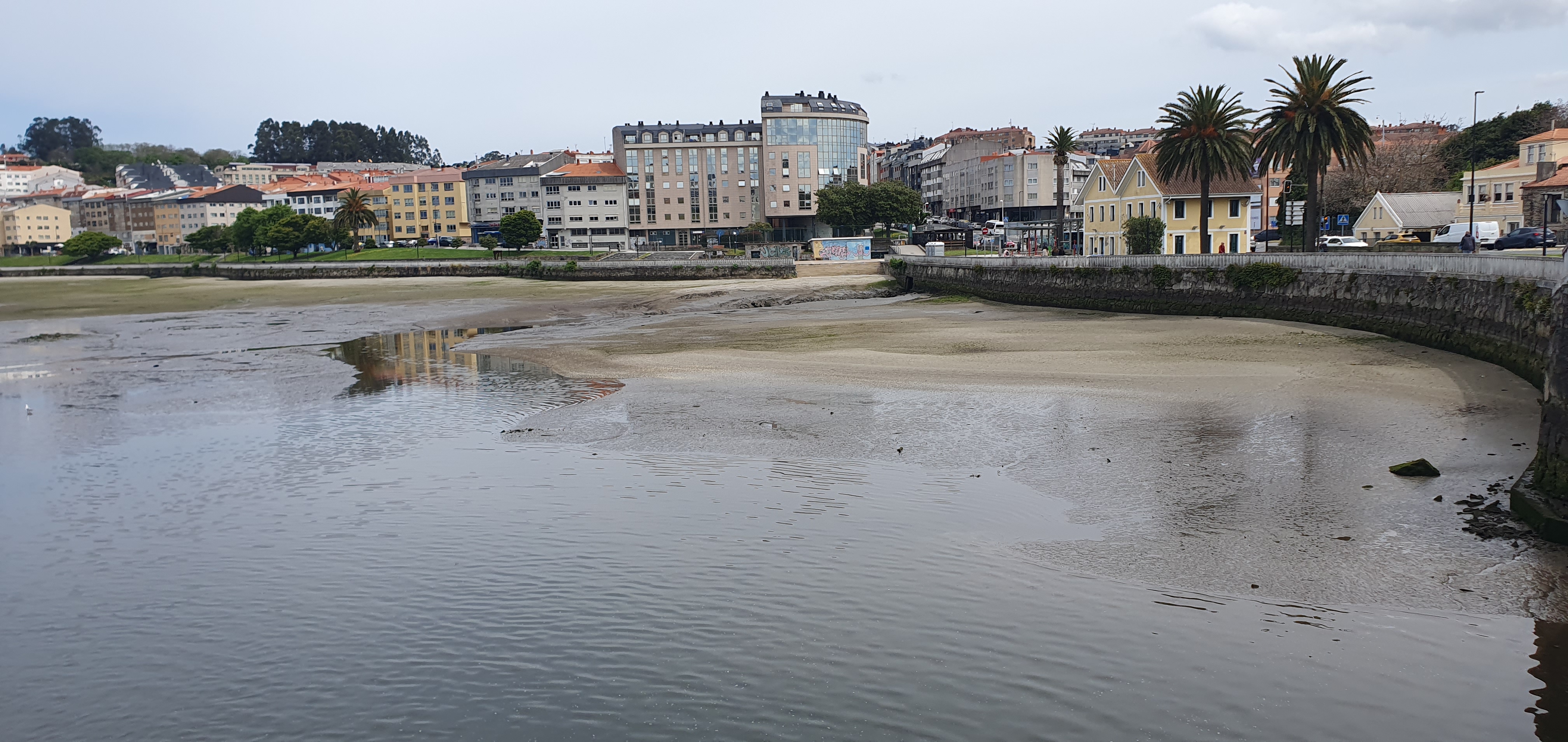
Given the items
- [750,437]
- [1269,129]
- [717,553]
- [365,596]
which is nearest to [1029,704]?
[717,553]

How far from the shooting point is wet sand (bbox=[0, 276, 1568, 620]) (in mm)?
12180

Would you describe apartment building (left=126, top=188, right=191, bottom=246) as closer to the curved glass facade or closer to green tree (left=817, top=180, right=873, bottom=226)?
the curved glass facade

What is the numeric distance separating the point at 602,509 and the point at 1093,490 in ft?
22.8

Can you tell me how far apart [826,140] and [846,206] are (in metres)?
14.5

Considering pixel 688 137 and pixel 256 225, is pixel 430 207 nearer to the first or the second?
pixel 256 225

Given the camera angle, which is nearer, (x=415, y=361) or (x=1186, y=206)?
(x=415, y=361)

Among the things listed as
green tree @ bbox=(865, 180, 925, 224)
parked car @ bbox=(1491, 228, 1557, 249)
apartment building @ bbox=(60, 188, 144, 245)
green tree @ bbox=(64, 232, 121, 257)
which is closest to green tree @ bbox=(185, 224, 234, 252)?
green tree @ bbox=(64, 232, 121, 257)

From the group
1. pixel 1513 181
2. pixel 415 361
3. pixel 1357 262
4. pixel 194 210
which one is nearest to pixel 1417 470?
pixel 1357 262

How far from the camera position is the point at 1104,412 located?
2125 centimetres

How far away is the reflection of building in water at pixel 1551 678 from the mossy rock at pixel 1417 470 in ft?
18.1

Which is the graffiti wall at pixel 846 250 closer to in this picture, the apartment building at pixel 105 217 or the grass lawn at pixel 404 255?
the grass lawn at pixel 404 255

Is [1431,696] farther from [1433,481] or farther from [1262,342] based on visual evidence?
[1262,342]

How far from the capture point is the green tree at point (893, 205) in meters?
118

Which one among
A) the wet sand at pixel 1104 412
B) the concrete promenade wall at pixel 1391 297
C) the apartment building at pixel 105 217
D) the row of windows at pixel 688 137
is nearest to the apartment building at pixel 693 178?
the row of windows at pixel 688 137
